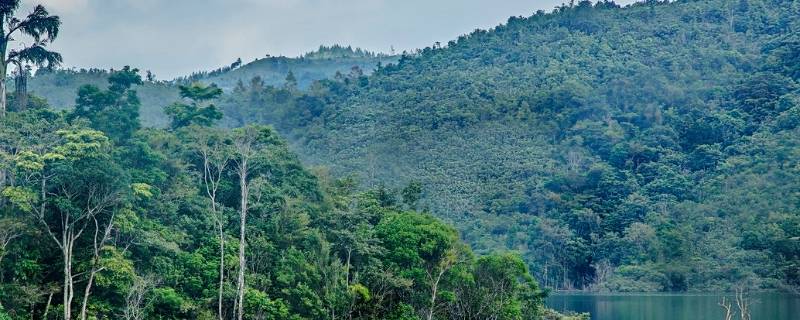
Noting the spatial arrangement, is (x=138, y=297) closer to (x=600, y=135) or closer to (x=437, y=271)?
(x=437, y=271)

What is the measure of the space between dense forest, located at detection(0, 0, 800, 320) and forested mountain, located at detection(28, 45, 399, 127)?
0.49 m

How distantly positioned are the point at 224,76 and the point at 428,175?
77.3 m

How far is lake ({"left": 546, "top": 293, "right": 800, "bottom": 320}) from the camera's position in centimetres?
5878

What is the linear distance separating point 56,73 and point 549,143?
58.7 metres

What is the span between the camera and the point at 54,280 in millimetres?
33875

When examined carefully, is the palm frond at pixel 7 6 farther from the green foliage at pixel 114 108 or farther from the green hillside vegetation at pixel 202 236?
the green foliage at pixel 114 108

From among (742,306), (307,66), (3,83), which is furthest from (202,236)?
(307,66)

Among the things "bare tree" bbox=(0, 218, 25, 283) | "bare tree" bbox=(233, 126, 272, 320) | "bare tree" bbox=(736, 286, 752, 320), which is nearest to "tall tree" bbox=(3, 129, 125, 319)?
"bare tree" bbox=(0, 218, 25, 283)

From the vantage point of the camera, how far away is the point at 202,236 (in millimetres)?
39750

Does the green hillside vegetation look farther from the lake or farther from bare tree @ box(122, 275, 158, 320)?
the lake

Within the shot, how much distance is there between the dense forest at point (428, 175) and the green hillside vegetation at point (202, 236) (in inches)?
4.6

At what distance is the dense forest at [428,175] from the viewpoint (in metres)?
34.3

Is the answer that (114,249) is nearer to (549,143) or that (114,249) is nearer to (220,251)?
(220,251)

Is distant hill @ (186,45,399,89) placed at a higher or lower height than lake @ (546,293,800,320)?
higher
